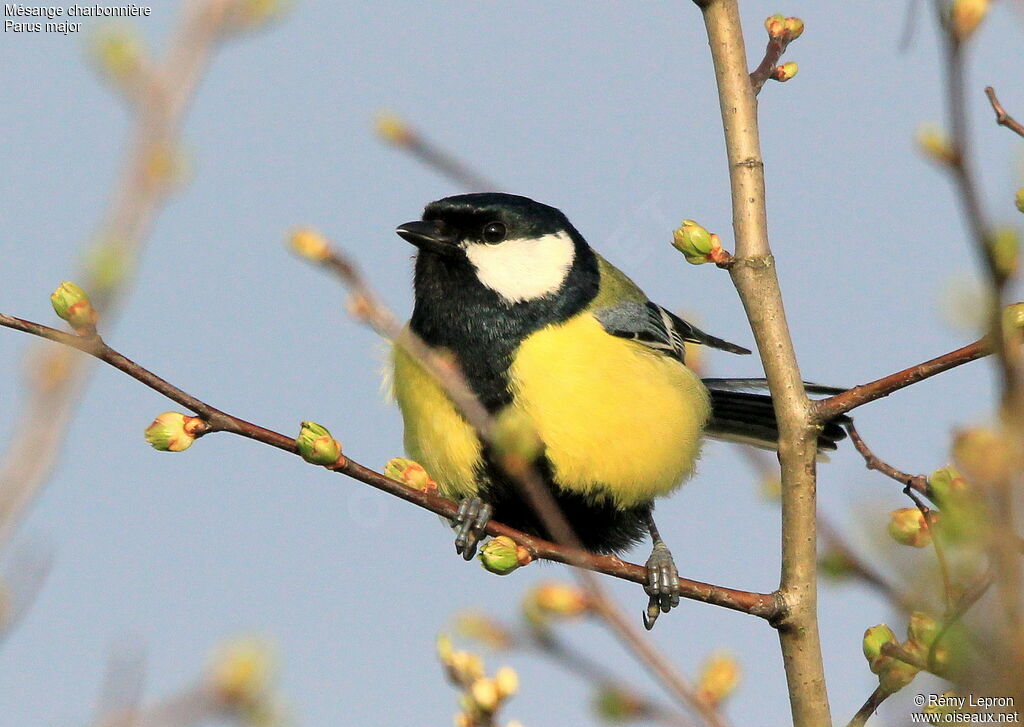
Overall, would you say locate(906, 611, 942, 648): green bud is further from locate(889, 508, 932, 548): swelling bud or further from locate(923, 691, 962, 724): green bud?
locate(889, 508, 932, 548): swelling bud

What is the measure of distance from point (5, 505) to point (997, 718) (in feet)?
3.49

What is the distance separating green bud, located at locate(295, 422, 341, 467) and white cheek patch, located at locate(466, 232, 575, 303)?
1650 mm

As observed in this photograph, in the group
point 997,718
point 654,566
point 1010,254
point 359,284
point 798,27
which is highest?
point 798,27

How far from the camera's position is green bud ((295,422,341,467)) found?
247 cm

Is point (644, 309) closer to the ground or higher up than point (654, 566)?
higher up

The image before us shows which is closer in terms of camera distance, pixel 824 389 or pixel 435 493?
pixel 435 493

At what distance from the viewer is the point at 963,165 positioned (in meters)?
1.02

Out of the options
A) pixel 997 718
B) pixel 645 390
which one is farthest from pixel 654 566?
pixel 997 718

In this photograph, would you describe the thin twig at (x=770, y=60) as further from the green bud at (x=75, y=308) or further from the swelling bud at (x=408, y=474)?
the green bud at (x=75, y=308)

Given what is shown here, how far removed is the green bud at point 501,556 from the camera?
8.41 feet

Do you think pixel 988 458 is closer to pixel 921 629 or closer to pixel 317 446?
pixel 921 629

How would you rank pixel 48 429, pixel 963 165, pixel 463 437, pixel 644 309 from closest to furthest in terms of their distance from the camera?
pixel 963 165, pixel 48 429, pixel 463 437, pixel 644 309

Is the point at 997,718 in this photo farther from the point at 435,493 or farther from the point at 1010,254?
the point at 435,493

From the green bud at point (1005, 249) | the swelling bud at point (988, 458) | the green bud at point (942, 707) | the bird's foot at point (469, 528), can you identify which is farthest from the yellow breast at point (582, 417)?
the swelling bud at point (988, 458)
